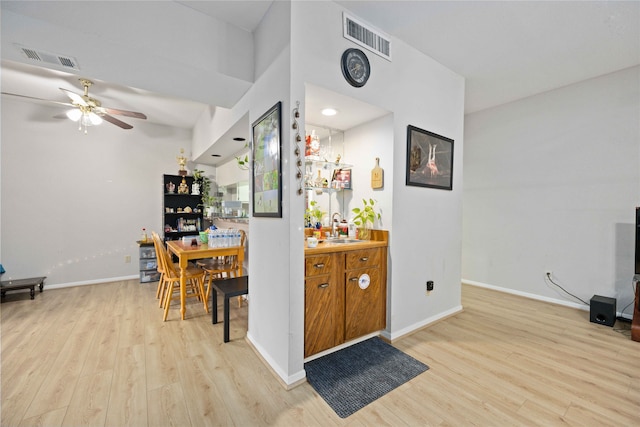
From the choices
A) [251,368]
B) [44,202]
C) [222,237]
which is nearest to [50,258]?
[44,202]

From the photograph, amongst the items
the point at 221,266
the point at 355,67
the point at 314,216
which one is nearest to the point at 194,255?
the point at 221,266

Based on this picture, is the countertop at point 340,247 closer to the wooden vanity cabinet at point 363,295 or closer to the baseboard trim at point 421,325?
the wooden vanity cabinet at point 363,295

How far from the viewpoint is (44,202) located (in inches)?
160

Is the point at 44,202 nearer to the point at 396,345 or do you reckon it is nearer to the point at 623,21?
the point at 396,345

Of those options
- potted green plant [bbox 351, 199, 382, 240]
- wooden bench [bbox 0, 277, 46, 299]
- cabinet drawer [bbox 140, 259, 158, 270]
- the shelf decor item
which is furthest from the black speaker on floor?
wooden bench [bbox 0, 277, 46, 299]

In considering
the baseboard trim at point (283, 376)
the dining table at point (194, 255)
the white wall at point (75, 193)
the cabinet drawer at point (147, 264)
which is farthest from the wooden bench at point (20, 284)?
the baseboard trim at point (283, 376)

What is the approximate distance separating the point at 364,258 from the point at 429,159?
1.36 metres

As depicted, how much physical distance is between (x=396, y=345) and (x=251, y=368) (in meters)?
1.32

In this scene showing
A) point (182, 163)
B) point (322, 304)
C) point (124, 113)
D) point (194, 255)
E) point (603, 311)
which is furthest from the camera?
point (182, 163)

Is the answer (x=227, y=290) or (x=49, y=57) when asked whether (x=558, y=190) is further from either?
(x=49, y=57)

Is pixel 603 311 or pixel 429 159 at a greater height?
pixel 429 159

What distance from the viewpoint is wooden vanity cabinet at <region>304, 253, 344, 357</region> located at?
80.4 inches

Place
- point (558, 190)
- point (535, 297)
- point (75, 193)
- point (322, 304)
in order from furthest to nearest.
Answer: point (75, 193)
point (535, 297)
point (558, 190)
point (322, 304)

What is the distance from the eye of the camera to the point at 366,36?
2.27 m
